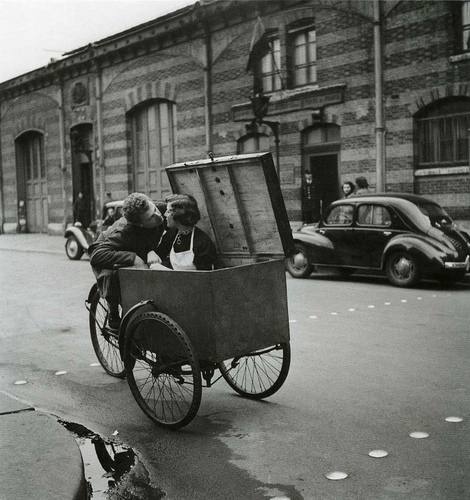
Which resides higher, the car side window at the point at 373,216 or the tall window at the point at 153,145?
the tall window at the point at 153,145

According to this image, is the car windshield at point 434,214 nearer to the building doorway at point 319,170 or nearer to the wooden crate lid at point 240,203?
the building doorway at point 319,170

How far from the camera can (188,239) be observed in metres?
5.15

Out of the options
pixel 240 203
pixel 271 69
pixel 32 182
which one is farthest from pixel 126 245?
pixel 32 182

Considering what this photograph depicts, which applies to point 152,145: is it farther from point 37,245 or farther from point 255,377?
point 255,377

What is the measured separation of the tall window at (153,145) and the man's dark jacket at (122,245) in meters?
18.1

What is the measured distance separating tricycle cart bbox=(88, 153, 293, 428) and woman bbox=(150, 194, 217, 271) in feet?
0.82

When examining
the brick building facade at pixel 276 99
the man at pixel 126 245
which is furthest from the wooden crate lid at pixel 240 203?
the brick building facade at pixel 276 99

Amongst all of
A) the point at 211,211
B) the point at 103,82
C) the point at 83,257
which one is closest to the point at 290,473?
the point at 211,211

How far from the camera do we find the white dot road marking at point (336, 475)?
3547 millimetres

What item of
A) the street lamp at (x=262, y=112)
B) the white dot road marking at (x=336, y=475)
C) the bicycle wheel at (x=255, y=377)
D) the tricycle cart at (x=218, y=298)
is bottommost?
the white dot road marking at (x=336, y=475)

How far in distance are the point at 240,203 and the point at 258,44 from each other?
15.5 metres

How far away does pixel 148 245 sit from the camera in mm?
5406

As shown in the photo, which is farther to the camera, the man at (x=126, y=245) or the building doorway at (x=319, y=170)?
the building doorway at (x=319, y=170)

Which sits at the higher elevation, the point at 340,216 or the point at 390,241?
the point at 340,216
